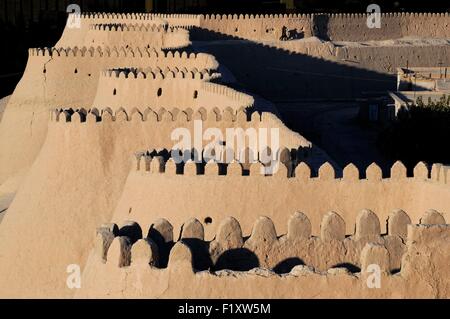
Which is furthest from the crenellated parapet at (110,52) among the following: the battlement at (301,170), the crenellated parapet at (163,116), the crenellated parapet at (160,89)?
the battlement at (301,170)

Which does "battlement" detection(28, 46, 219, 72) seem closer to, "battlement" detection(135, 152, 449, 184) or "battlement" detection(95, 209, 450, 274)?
"battlement" detection(135, 152, 449, 184)

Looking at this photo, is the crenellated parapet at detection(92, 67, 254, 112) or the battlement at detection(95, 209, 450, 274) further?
the crenellated parapet at detection(92, 67, 254, 112)

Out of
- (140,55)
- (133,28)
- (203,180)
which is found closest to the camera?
(203,180)

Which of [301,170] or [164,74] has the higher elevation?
[164,74]

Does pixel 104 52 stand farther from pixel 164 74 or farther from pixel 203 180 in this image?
pixel 203 180

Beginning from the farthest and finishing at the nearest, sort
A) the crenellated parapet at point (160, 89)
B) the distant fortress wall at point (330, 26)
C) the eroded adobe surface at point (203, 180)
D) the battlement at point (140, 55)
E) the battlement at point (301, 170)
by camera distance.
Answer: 1. the distant fortress wall at point (330, 26)
2. the battlement at point (140, 55)
3. the crenellated parapet at point (160, 89)
4. the battlement at point (301, 170)
5. the eroded adobe surface at point (203, 180)

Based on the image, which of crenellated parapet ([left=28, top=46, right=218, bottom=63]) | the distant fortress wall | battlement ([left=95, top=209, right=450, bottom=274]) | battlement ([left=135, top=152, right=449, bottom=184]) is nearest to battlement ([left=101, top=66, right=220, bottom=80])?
crenellated parapet ([left=28, top=46, right=218, bottom=63])

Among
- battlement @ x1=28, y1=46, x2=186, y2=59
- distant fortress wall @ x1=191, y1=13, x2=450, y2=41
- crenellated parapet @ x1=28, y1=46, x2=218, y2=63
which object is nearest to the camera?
crenellated parapet @ x1=28, y1=46, x2=218, y2=63

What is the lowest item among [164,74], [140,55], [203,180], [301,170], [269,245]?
[269,245]

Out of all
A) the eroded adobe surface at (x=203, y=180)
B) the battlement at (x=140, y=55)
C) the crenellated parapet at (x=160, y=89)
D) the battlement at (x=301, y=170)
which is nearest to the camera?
the eroded adobe surface at (x=203, y=180)

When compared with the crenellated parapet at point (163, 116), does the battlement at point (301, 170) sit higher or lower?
lower

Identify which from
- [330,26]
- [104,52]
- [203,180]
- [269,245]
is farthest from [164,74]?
[330,26]

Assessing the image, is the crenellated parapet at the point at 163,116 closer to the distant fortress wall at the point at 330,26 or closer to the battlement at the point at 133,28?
the battlement at the point at 133,28

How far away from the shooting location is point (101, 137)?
3328cm
